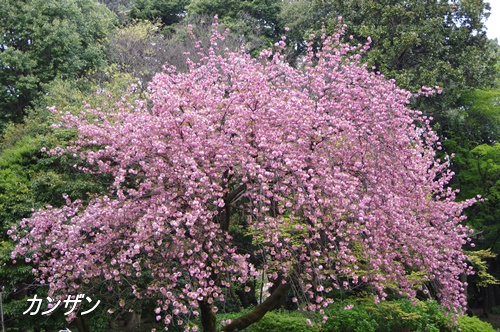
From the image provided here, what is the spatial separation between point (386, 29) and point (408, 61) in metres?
1.48

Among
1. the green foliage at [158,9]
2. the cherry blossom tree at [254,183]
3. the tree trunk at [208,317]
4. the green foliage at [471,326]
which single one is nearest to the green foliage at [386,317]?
the green foliage at [471,326]

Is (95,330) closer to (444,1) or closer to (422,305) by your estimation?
(422,305)

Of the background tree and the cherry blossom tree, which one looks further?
the background tree

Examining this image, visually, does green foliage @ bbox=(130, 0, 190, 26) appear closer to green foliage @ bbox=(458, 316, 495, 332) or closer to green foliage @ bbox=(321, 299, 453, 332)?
green foliage @ bbox=(321, 299, 453, 332)

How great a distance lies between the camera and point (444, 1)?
20.4 metres

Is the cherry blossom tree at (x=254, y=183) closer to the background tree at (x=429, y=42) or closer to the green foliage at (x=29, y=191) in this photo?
the green foliage at (x=29, y=191)

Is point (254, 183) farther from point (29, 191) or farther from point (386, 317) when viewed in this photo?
point (29, 191)

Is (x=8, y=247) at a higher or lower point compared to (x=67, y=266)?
higher

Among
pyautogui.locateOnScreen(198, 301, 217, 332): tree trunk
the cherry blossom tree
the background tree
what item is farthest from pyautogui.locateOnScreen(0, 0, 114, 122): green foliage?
pyautogui.locateOnScreen(198, 301, 217, 332): tree trunk

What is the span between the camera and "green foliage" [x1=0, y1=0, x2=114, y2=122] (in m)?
21.2

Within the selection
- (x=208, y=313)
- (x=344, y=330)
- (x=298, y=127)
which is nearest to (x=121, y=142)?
(x=298, y=127)

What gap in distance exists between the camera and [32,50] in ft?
71.7

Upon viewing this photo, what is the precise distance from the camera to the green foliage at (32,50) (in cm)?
2120

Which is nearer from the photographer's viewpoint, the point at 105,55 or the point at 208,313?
the point at 208,313
